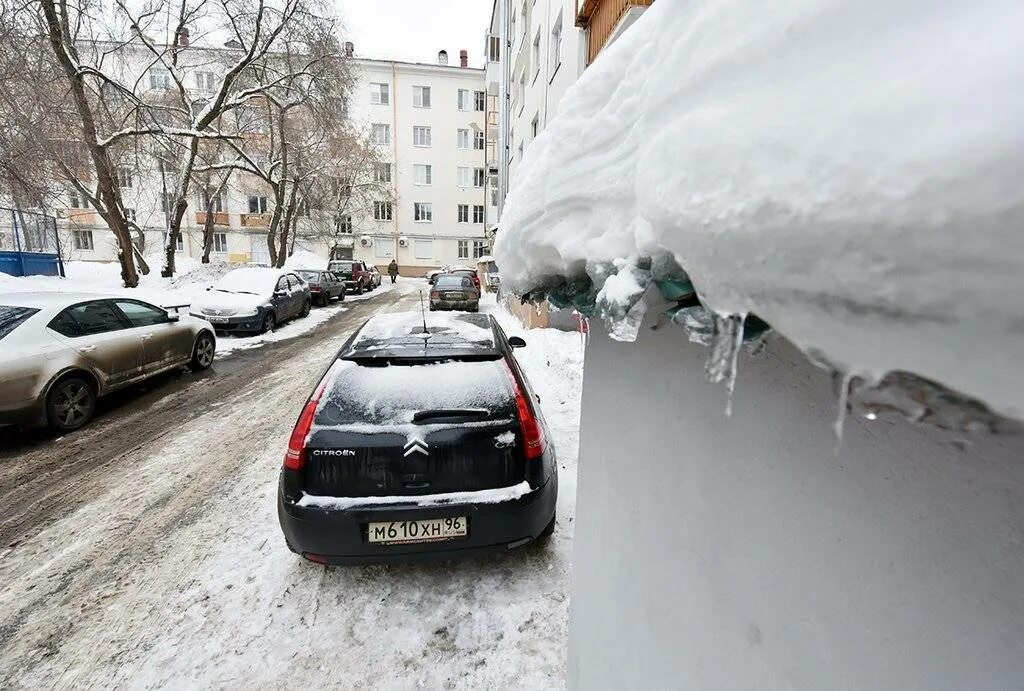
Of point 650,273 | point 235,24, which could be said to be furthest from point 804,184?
point 235,24

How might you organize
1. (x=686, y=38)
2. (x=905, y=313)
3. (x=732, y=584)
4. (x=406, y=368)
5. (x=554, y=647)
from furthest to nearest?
(x=406, y=368) < (x=554, y=647) < (x=732, y=584) < (x=686, y=38) < (x=905, y=313)

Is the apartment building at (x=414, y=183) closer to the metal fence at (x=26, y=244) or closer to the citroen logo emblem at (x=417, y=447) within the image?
the metal fence at (x=26, y=244)

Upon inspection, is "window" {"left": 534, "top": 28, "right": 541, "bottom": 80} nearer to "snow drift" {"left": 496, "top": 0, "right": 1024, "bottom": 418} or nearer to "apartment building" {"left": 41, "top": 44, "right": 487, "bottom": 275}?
"snow drift" {"left": 496, "top": 0, "right": 1024, "bottom": 418}

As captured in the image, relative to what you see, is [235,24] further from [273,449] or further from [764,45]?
[764,45]

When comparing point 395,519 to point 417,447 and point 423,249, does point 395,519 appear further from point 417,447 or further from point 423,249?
point 423,249

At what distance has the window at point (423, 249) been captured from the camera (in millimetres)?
43781

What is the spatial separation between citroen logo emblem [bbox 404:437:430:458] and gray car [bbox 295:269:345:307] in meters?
17.0

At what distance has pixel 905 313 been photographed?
0.45 meters

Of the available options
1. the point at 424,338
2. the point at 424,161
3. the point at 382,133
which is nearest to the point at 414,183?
the point at 424,161

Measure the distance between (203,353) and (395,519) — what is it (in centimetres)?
731

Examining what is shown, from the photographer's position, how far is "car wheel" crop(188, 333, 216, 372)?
809 centimetres

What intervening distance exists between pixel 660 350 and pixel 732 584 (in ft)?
2.09

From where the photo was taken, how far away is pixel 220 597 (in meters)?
2.83

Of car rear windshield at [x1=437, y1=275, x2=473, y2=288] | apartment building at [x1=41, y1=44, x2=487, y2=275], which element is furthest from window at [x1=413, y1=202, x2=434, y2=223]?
car rear windshield at [x1=437, y1=275, x2=473, y2=288]
